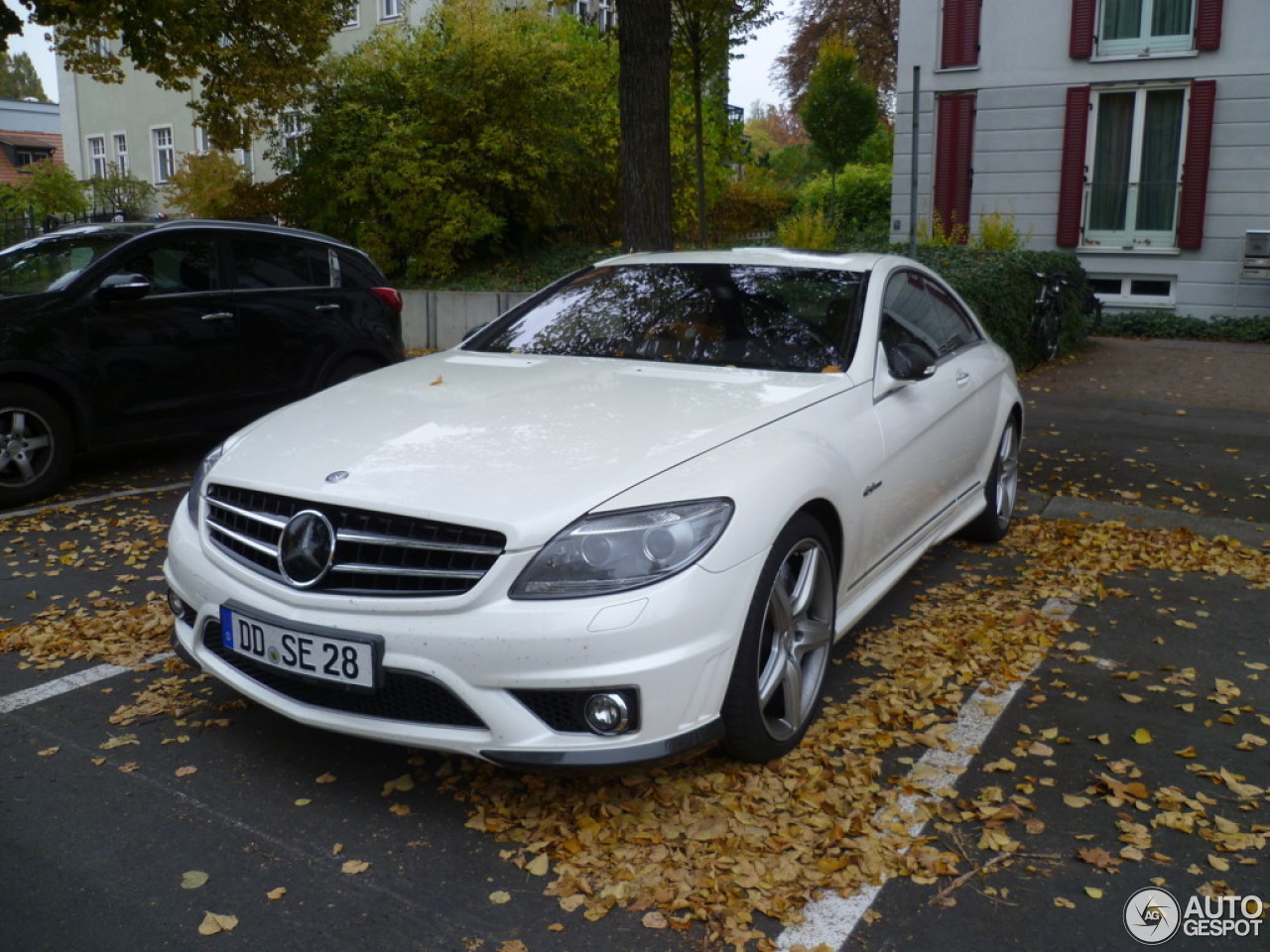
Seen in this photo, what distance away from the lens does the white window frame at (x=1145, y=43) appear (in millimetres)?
16141

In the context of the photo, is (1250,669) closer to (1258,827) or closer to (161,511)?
(1258,827)

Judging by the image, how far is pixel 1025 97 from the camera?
677 inches

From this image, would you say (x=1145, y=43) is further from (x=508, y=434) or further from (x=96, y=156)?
(x=96, y=156)

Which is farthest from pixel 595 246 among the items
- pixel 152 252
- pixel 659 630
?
pixel 659 630

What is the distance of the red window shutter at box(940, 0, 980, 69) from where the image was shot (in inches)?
679

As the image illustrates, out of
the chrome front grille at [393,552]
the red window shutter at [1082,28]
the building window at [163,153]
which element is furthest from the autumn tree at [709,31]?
the building window at [163,153]

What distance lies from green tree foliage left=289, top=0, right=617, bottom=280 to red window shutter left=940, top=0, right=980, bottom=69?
203 inches

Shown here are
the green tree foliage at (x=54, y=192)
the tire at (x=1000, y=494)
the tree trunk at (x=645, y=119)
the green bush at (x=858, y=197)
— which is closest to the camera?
the tire at (x=1000, y=494)

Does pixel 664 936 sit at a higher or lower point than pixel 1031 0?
lower

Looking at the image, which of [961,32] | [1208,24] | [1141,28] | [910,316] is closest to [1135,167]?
[1141,28]

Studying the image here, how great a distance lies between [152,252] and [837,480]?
5.36m

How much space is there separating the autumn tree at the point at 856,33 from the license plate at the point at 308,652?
31.9m

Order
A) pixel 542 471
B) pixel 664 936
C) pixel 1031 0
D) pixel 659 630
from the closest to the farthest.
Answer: pixel 664 936 < pixel 659 630 < pixel 542 471 < pixel 1031 0

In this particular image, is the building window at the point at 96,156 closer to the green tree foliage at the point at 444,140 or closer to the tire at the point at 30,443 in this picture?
the green tree foliage at the point at 444,140
